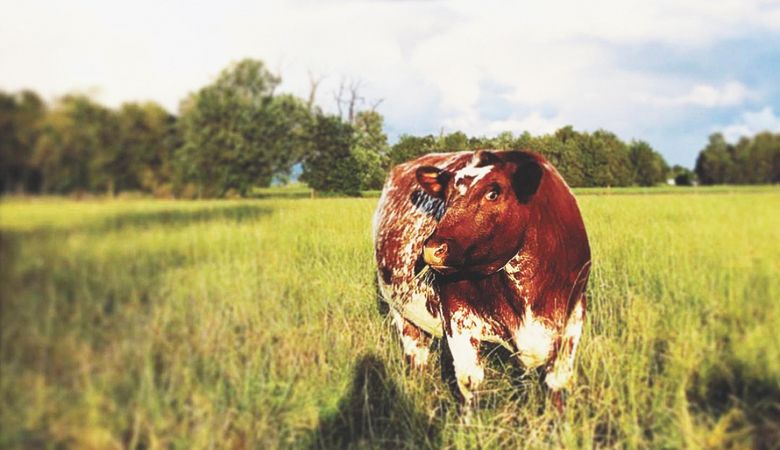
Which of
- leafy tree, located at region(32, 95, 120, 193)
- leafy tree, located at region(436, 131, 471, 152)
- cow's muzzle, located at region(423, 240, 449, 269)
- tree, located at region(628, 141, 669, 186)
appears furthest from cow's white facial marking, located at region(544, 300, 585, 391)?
leafy tree, located at region(32, 95, 120, 193)

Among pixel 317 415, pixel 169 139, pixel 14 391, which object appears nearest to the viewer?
pixel 14 391

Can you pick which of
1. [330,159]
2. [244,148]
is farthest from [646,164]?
[244,148]

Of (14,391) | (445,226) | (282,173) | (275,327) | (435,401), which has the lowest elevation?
(435,401)

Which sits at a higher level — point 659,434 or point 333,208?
point 333,208

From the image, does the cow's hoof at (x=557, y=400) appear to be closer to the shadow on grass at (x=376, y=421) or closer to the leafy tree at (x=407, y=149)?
the shadow on grass at (x=376, y=421)

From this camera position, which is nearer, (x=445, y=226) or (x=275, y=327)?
(x=445, y=226)

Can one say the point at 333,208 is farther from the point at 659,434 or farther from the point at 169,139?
the point at 659,434

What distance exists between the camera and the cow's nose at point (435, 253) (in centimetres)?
269

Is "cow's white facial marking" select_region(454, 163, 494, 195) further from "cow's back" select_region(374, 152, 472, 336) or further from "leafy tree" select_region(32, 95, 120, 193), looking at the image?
"leafy tree" select_region(32, 95, 120, 193)

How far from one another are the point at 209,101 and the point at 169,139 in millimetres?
501

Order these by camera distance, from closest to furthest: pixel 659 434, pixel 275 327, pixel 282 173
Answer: pixel 659 434, pixel 275 327, pixel 282 173

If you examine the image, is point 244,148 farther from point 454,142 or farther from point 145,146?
point 454,142

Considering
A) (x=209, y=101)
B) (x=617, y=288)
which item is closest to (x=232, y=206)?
(x=209, y=101)

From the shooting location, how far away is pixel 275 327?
3658mm
